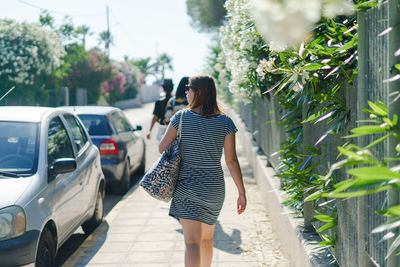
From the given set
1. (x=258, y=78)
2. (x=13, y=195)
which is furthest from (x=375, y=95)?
(x=258, y=78)

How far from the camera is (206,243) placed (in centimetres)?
425

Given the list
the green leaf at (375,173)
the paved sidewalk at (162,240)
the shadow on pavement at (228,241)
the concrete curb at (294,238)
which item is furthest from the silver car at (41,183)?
the green leaf at (375,173)

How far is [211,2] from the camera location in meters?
16.5

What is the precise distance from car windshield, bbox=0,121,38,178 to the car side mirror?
0.55 ft

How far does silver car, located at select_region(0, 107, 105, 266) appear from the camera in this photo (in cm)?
418

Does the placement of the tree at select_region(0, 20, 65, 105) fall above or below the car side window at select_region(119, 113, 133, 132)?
above

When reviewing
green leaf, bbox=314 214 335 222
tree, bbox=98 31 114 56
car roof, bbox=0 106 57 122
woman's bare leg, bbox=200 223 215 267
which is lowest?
woman's bare leg, bbox=200 223 215 267

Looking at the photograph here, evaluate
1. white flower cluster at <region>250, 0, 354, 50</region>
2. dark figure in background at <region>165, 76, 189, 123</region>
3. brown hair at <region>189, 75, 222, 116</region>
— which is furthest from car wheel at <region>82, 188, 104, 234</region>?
white flower cluster at <region>250, 0, 354, 50</region>

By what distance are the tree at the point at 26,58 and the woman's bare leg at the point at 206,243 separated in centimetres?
2087

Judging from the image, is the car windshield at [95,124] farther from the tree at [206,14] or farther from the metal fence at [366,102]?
the tree at [206,14]

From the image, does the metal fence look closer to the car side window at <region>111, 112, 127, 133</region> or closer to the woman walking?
the woman walking

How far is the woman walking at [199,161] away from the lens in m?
3.96

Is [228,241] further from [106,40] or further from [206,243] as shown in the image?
[106,40]

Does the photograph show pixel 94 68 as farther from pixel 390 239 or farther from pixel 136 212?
pixel 390 239
